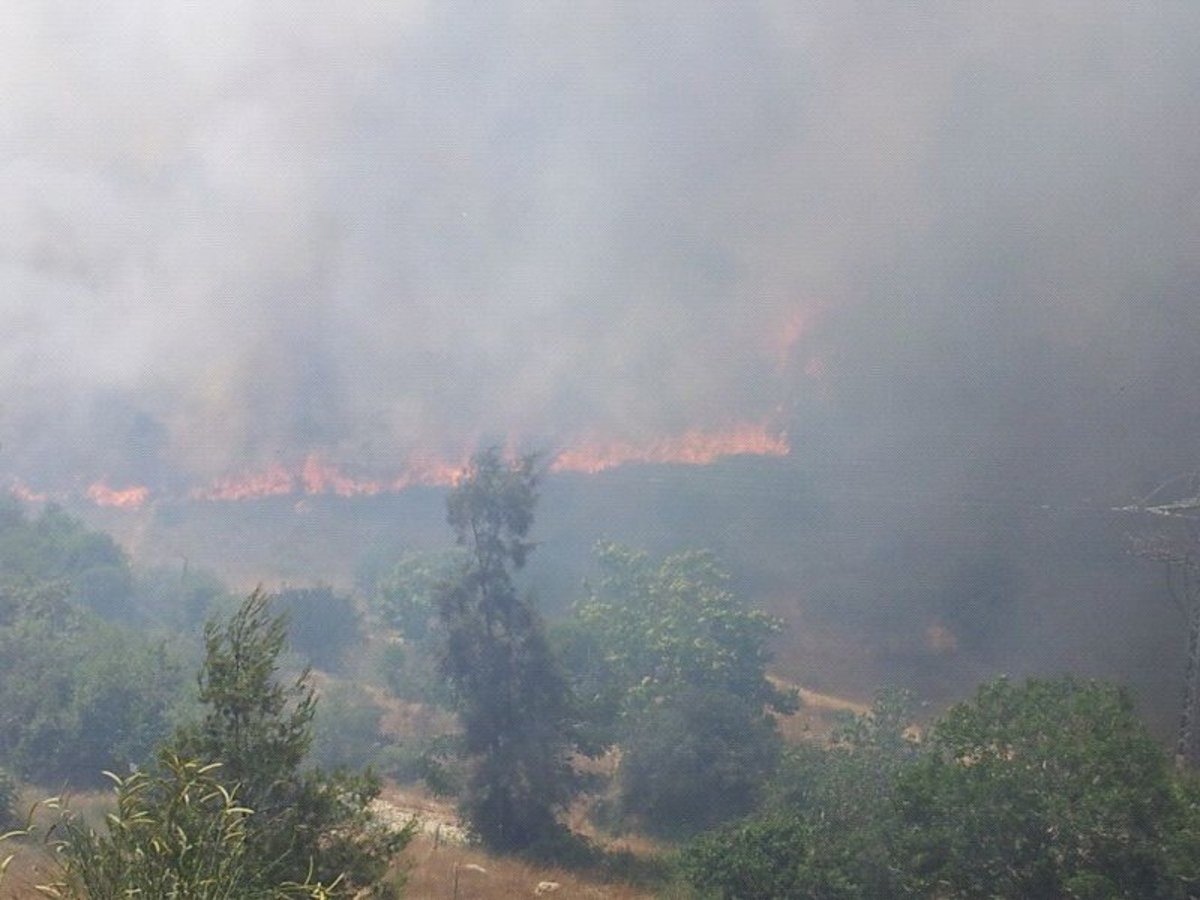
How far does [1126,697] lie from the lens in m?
18.3

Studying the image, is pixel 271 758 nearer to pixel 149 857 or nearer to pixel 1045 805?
pixel 149 857

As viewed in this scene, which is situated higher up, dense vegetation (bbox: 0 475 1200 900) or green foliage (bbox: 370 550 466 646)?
green foliage (bbox: 370 550 466 646)

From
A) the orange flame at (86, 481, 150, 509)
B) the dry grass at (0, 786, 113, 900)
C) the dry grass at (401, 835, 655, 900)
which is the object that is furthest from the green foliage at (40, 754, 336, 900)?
the orange flame at (86, 481, 150, 509)

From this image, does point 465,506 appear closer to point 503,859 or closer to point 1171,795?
point 503,859

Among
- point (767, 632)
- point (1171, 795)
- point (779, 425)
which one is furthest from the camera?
point (779, 425)

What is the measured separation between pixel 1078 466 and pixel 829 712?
1112 inches

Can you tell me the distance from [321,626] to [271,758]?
52543 mm

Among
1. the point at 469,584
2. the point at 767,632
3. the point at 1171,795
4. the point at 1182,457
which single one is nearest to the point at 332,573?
the point at 767,632

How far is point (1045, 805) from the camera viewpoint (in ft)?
55.5

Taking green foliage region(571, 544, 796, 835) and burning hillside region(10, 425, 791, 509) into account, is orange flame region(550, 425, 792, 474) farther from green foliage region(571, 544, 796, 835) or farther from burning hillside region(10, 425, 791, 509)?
green foliage region(571, 544, 796, 835)

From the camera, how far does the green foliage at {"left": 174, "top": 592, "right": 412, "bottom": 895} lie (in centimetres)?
1079

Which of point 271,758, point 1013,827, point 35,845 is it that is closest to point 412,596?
point 35,845

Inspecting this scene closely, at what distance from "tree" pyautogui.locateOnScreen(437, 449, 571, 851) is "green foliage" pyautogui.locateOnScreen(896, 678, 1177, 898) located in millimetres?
14956

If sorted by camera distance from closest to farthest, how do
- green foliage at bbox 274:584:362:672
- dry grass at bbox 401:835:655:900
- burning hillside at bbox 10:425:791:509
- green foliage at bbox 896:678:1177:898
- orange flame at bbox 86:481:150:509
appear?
green foliage at bbox 896:678:1177:898 → dry grass at bbox 401:835:655:900 → green foliage at bbox 274:584:362:672 → burning hillside at bbox 10:425:791:509 → orange flame at bbox 86:481:150:509
